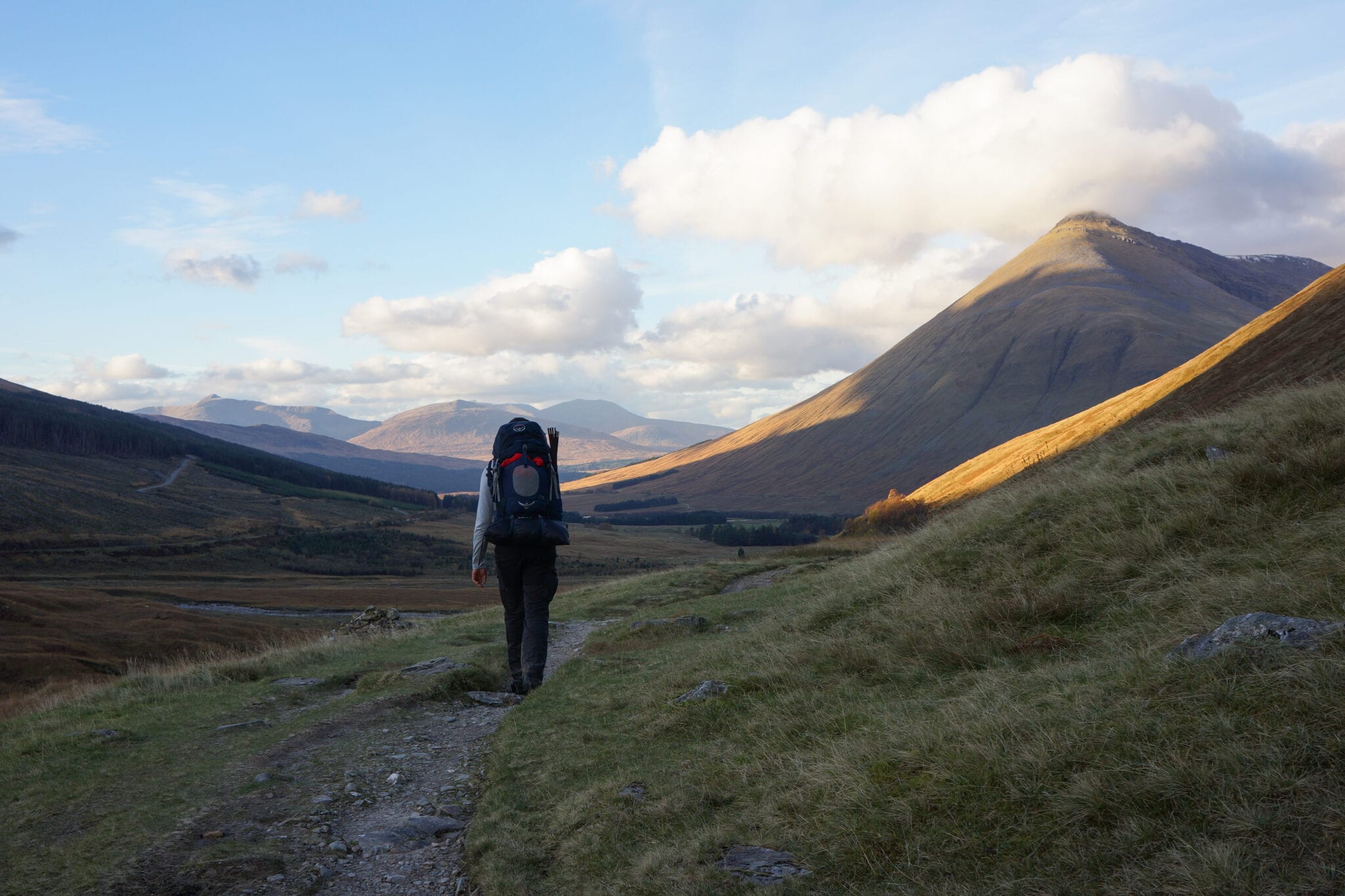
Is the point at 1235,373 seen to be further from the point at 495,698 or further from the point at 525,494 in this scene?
the point at 495,698

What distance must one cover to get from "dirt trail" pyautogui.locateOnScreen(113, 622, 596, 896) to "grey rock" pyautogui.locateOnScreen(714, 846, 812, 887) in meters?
2.19

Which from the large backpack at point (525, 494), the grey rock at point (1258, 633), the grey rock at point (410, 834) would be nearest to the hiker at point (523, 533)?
the large backpack at point (525, 494)

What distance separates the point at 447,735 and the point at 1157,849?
27.0ft

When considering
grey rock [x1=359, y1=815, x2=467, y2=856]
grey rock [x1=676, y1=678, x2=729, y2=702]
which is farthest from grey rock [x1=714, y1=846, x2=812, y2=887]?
grey rock [x1=676, y1=678, x2=729, y2=702]

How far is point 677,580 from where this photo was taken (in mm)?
27984

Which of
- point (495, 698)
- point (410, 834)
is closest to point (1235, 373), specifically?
point (495, 698)

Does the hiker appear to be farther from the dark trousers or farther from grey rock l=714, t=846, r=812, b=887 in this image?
grey rock l=714, t=846, r=812, b=887

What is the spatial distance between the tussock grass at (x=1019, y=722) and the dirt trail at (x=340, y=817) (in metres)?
0.54

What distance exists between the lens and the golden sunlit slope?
28703mm

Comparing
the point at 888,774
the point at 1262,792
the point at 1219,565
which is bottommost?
the point at 888,774

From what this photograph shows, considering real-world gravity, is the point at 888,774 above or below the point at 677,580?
above

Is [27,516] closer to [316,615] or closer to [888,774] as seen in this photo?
[316,615]

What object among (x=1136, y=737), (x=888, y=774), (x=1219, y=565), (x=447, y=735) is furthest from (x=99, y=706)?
(x=1219, y=565)

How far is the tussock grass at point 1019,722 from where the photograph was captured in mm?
4125
